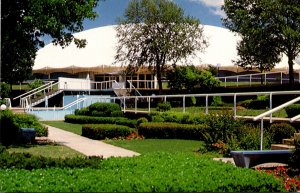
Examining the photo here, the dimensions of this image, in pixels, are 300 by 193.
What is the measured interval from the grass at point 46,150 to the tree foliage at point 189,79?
26290mm

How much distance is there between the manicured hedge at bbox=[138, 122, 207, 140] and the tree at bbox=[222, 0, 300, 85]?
1468 cm

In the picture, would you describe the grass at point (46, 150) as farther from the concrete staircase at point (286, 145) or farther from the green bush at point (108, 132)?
the concrete staircase at point (286, 145)

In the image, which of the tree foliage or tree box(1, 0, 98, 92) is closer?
tree box(1, 0, 98, 92)

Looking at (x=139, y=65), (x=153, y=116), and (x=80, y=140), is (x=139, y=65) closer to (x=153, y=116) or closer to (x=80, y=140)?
(x=153, y=116)

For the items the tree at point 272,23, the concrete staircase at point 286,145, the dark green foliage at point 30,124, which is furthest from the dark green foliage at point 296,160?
the tree at point 272,23

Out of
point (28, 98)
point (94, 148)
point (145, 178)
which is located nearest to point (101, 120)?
point (94, 148)

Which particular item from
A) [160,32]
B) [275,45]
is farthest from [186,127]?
[160,32]

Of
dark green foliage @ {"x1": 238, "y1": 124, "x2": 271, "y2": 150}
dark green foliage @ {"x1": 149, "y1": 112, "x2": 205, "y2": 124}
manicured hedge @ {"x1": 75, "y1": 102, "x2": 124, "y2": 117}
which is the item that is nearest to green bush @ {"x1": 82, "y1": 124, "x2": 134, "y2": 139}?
dark green foliage @ {"x1": 149, "y1": 112, "x2": 205, "y2": 124}

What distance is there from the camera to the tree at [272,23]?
33.3 meters

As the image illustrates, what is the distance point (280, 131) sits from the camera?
15242 mm

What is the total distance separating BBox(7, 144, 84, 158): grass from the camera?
1510cm

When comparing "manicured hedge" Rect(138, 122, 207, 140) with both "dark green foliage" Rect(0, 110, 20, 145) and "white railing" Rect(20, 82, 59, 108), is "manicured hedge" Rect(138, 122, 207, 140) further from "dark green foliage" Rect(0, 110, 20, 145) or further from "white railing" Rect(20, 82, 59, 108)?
"white railing" Rect(20, 82, 59, 108)

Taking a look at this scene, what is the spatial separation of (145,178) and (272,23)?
28.5 meters

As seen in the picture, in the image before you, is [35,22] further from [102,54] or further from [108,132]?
[102,54]
